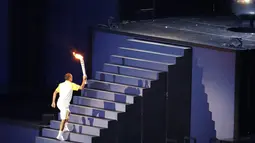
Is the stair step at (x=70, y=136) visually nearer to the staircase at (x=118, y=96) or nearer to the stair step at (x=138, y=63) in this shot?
the staircase at (x=118, y=96)

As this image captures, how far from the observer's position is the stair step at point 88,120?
2253cm

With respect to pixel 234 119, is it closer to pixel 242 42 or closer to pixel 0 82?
pixel 242 42

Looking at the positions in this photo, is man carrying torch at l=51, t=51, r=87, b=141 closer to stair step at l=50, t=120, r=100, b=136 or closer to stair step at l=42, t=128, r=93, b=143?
stair step at l=42, t=128, r=93, b=143

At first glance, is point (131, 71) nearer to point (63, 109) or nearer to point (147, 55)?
point (147, 55)

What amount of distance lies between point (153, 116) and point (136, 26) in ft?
9.79

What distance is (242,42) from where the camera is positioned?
23484 millimetres

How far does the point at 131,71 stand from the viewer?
23469mm

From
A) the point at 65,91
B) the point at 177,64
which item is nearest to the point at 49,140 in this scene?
the point at 65,91

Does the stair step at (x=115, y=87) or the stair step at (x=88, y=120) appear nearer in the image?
the stair step at (x=88, y=120)

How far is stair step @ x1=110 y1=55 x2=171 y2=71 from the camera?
23.2 metres

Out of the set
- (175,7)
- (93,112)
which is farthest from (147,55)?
(175,7)

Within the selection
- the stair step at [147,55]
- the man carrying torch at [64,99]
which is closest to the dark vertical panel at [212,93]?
the stair step at [147,55]

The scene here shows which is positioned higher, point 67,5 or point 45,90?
point 67,5

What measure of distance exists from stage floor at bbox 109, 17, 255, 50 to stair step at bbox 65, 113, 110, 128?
7.27 ft
